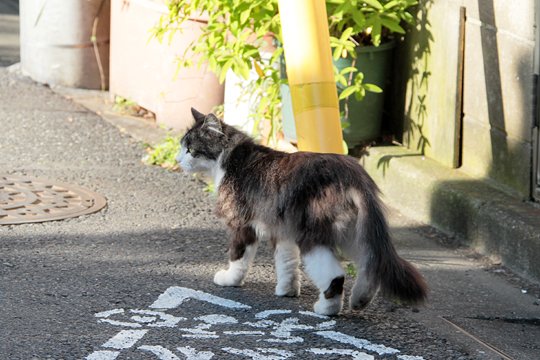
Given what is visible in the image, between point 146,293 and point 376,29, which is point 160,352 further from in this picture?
point 376,29

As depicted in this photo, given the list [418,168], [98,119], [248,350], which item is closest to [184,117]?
[98,119]

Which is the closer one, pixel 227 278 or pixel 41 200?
pixel 227 278

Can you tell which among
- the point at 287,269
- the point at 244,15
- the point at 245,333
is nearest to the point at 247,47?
the point at 244,15

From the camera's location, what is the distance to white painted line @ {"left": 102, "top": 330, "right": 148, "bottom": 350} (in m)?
4.59

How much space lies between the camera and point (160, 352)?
454cm

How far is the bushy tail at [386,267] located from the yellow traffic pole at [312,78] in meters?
0.97

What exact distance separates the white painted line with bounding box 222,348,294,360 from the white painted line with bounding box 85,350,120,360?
0.49m

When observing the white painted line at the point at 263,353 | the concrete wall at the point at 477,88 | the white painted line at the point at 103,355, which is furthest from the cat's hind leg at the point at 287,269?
the concrete wall at the point at 477,88

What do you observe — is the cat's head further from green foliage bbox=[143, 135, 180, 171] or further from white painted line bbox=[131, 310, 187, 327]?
green foliage bbox=[143, 135, 180, 171]

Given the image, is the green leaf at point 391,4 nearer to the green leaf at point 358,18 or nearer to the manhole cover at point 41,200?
the green leaf at point 358,18

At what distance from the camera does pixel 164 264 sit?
19.1ft

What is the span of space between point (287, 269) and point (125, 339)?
102 cm

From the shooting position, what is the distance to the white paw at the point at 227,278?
5.43m

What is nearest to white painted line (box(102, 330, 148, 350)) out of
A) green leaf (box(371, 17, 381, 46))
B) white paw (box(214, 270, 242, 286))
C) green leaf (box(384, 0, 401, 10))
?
white paw (box(214, 270, 242, 286))
